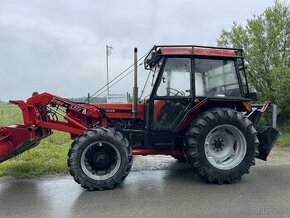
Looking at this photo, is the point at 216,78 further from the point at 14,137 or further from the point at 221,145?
the point at 14,137

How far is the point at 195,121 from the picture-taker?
718 cm

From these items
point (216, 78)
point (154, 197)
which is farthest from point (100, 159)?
point (216, 78)

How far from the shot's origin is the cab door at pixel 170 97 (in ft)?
24.1

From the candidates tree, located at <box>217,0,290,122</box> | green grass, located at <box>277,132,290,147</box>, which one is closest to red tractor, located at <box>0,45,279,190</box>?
green grass, located at <box>277,132,290,147</box>

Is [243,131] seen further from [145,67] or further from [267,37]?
[267,37]

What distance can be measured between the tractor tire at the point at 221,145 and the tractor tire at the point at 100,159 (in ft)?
3.82

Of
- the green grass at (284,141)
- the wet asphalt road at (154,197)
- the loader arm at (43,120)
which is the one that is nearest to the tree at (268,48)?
the green grass at (284,141)

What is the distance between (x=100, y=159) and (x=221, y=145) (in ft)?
7.47

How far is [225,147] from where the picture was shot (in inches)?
298

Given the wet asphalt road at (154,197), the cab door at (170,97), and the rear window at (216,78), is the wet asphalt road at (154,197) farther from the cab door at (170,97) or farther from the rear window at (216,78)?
the rear window at (216,78)

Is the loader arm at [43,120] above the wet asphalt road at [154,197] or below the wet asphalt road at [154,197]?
above

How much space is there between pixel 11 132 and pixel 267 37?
9699mm

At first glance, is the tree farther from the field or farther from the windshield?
the windshield

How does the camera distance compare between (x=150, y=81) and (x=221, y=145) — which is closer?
(x=221, y=145)
